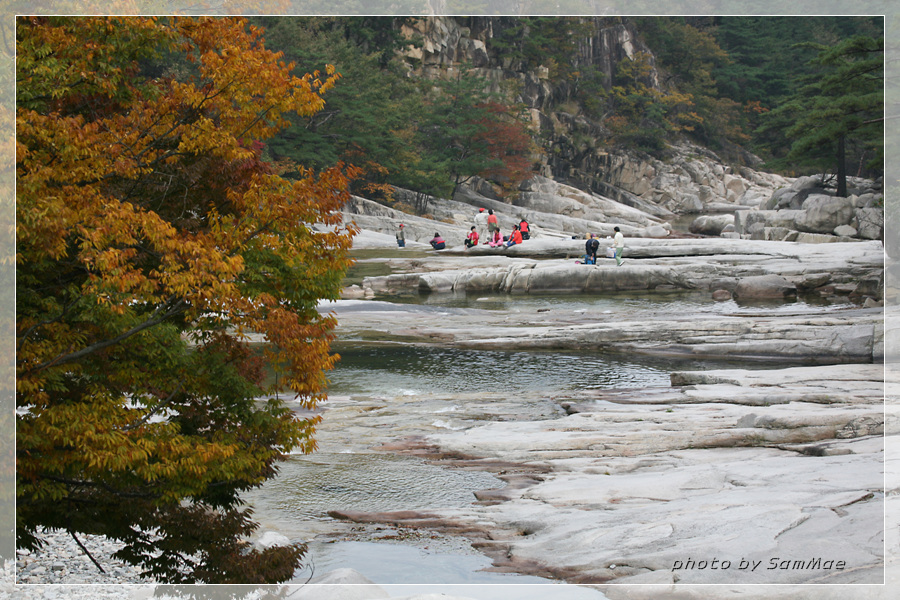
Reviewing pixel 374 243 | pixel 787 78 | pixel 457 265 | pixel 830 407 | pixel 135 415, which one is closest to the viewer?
pixel 135 415

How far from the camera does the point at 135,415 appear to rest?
4.96m

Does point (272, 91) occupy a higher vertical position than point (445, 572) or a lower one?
higher

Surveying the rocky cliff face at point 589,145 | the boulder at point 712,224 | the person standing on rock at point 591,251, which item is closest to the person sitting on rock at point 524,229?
the person standing on rock at point 591,251

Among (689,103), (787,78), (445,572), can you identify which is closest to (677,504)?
(445,572)

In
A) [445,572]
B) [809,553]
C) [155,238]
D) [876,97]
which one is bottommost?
[445,572]

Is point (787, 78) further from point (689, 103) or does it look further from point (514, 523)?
point (514, 523)

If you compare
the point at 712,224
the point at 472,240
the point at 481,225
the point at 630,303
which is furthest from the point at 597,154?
the point at 630,303

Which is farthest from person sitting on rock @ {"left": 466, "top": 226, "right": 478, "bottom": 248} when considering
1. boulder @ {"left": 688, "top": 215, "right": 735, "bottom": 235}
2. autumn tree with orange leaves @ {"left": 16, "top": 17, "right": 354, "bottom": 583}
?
autumn tree with orange leaves @ {"left": 16, "top": 17, "right": 354, "bottom": 583}

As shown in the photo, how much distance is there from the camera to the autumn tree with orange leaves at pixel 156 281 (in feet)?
14.6

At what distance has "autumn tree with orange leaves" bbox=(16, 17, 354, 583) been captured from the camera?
444cm

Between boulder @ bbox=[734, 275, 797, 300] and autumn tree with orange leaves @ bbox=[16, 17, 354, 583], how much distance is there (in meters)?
19.1

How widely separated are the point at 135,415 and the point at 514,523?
3.33 meters

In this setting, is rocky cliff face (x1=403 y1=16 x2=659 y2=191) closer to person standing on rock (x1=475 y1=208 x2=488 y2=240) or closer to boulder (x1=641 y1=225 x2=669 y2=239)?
boulder (x1=641 y1=225 x2=669 y2=239)

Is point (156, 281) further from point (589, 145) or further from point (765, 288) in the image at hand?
point (589, 145)
